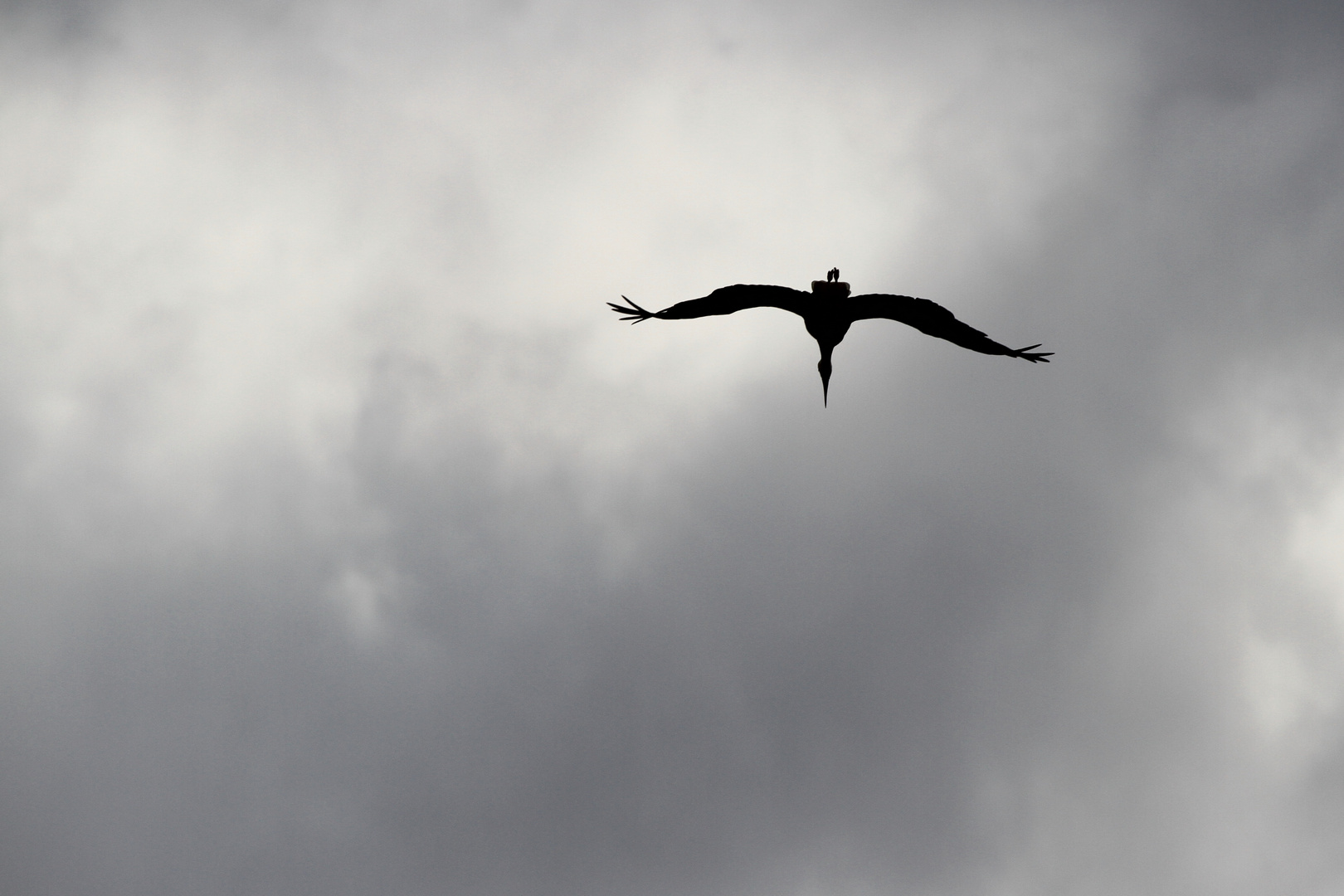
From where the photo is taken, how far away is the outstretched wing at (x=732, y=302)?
3338 centimetres

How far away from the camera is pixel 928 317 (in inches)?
1300

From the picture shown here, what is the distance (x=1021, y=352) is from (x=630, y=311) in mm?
11008

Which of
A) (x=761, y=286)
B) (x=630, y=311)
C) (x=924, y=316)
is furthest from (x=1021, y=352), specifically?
(x=630, y=311)

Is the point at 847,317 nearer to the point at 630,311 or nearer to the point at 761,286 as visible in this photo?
the point at 761,286

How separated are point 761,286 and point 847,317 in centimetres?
276

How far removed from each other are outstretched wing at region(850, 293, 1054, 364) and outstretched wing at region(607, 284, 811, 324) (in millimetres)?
1706

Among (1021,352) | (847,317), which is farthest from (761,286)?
(1021,352)

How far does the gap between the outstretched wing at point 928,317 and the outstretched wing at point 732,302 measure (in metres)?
1.71

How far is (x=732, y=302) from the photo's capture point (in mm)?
33594

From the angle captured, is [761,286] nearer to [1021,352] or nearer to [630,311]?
[630,311]

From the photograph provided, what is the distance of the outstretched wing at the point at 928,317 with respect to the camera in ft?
108

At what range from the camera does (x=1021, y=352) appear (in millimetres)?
33844

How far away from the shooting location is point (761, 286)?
33.2 m

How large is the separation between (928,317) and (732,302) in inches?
211
